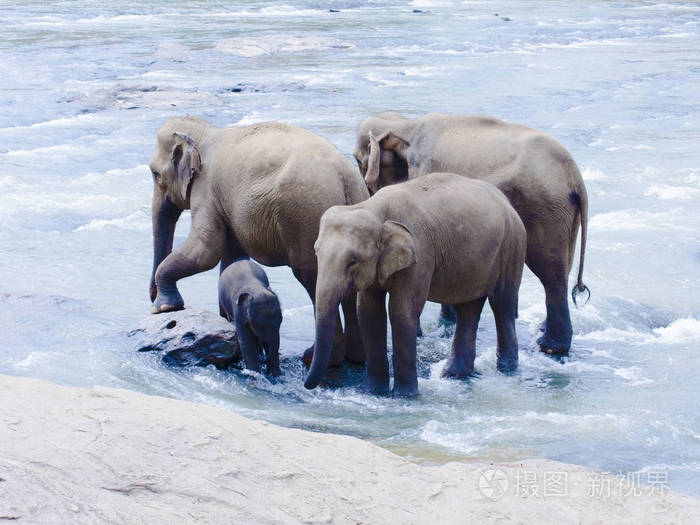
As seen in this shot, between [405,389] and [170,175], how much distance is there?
97.5 inches

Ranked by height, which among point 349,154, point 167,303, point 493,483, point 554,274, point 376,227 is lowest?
point 349,154

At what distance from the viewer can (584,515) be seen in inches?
178

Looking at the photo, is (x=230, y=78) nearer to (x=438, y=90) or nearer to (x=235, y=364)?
(x=438, y=90)

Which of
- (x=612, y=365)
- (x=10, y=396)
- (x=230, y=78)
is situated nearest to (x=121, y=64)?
(x=230, y=78)

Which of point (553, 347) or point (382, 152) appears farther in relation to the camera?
point (382, 152)

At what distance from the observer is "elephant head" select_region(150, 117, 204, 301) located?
26.2 ft

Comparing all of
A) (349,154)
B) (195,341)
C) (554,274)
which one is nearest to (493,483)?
(195,341)

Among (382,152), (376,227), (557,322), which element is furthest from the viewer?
(382,152)

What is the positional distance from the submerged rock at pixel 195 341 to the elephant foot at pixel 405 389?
109cm

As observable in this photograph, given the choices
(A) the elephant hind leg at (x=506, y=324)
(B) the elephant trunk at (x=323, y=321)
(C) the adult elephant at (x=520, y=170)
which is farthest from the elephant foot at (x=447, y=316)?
(B) the elephant trunk at (x=323, y=321)

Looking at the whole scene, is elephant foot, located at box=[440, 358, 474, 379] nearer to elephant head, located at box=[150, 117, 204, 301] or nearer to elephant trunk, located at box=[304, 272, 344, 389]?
elephant trunk, located at box=[304, 272, 344, 389]

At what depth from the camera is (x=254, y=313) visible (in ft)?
23.0

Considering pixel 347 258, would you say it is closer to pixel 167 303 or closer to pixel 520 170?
pixel 520 170

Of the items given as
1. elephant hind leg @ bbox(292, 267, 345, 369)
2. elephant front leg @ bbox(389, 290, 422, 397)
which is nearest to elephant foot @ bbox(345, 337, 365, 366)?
elephant hind leg @ bbox(292, 267, 345, 369)
